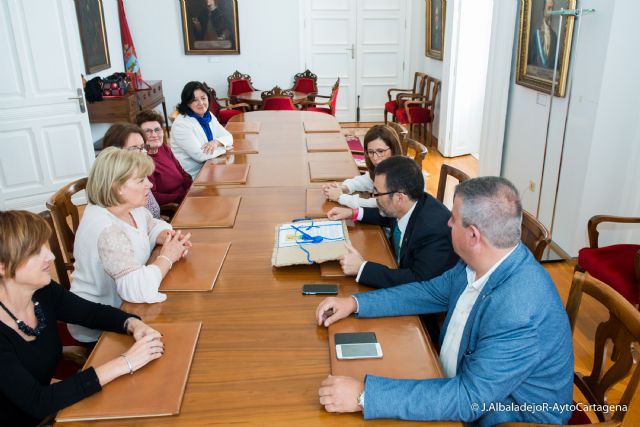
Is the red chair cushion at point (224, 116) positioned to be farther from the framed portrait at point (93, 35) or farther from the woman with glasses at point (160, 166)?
the woman with glasses at point (160, 166)

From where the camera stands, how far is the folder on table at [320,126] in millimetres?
4227

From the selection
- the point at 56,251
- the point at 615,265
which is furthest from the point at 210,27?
the point at 615,265

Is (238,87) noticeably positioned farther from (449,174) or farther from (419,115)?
(449,174)

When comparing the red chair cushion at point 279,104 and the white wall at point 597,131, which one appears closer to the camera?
the white wall at point 597,131

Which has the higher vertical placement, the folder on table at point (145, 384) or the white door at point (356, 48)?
the white door at point (356, 48)

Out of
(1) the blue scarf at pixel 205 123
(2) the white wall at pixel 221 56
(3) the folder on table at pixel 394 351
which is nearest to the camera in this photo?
(3) the folder on table at pixel 394 351

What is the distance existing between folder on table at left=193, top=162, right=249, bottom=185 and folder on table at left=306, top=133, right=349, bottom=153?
2.09ft

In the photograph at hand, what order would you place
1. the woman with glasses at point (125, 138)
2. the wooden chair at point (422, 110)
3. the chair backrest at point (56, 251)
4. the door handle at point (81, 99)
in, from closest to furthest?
the chair backrest at point (56, 251) → the woman with glasses at point (125, 138) → the door handle at point (81, 99) → the wooden chair at point (422, 110)

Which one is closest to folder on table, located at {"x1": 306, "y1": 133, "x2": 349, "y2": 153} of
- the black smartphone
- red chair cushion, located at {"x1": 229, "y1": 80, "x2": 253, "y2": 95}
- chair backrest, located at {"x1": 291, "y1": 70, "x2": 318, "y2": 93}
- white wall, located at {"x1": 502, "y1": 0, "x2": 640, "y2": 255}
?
white wall, located at {"x1": 502, "y1": 0, "x2": 640, "y2": 255}

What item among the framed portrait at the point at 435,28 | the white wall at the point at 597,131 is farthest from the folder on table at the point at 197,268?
the framed portrait at the point at 435,28

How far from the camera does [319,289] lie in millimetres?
1695

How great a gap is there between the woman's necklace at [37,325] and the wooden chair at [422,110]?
5949 mm

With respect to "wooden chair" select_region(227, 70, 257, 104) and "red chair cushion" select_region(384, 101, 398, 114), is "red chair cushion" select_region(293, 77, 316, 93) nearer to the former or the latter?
"wooden chair" select_region(227, 70, 257, 104)

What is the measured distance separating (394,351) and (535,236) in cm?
73
